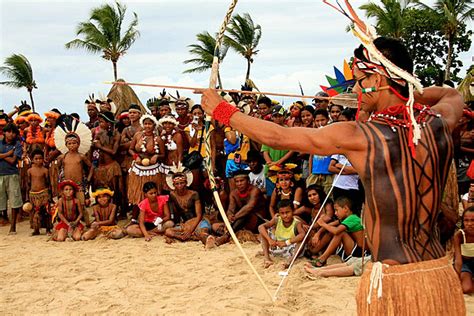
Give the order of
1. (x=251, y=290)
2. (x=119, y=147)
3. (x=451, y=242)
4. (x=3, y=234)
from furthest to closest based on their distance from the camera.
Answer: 1. (x=119, y=147)
2. (x=3, y=234)
3. (x=451, y=242)
4. (x=251, y=290)

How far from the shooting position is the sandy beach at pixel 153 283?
4.49 meters

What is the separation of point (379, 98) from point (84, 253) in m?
5.04

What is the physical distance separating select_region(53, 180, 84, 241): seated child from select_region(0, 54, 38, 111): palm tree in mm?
23389

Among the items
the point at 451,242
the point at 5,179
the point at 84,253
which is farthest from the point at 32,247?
the point at 451,242

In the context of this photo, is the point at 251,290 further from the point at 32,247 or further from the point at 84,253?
the point at 32,247

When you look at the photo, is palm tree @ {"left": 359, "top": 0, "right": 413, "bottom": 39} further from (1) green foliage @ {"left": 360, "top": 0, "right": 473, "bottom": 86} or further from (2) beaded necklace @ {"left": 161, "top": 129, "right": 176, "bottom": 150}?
(2) beaded necklace @ {"left": 161, "top": 129, "right": 176, "bottom": 150}

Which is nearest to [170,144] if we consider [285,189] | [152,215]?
[152,215]

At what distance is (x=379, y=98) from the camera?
7.87ft

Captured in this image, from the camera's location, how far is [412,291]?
86.0 inches

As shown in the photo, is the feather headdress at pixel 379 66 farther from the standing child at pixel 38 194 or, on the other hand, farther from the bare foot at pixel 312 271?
the standing child at pixel 38 194

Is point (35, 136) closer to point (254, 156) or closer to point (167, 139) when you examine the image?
point (167, 139)

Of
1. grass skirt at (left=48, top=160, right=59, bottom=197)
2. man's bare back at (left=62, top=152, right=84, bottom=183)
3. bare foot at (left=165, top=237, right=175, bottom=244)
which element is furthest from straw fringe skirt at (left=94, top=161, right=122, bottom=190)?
bare foot at (left=165, top=237, right=175, bottom=244)

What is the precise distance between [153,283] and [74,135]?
344 cm

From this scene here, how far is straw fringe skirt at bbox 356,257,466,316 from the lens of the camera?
85.9 inches
